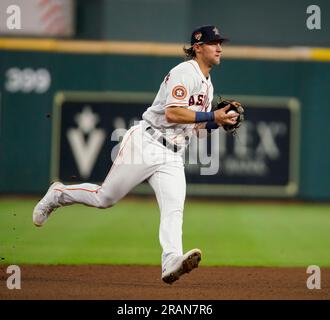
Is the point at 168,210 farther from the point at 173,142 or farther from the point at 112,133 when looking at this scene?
the point at 112,133

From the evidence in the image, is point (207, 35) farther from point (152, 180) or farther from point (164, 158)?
point (152, 180)

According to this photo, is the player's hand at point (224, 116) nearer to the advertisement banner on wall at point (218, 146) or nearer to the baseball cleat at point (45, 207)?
the baseball cleat at point (45, 207)

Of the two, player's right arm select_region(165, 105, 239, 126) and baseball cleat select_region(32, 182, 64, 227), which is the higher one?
player's right arm select_region(165, 105, 239, 126)

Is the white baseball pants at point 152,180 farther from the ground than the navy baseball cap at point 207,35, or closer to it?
closer to it

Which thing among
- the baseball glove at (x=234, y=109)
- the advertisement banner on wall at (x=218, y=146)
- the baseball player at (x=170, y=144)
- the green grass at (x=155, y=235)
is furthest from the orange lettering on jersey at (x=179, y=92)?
the advertisement banner on wall at (x=218, y=146)

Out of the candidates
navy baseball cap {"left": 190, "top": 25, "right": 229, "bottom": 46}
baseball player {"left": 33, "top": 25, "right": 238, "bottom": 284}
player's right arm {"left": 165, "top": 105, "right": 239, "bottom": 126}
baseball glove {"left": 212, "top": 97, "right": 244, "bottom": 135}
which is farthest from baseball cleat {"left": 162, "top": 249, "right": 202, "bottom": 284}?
A: navy baseball cap {"left": 190, "top": 25, "right": 229, "bottom": 46}

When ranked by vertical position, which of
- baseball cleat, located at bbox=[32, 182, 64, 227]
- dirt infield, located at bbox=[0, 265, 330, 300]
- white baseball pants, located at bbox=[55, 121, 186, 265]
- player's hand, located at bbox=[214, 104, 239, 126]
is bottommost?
dirt infield, located at bbox=[0, 265, 330, 300]

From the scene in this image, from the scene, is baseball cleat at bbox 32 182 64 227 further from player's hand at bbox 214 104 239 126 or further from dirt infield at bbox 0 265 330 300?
player's hand at bbox 214 104 239 126
